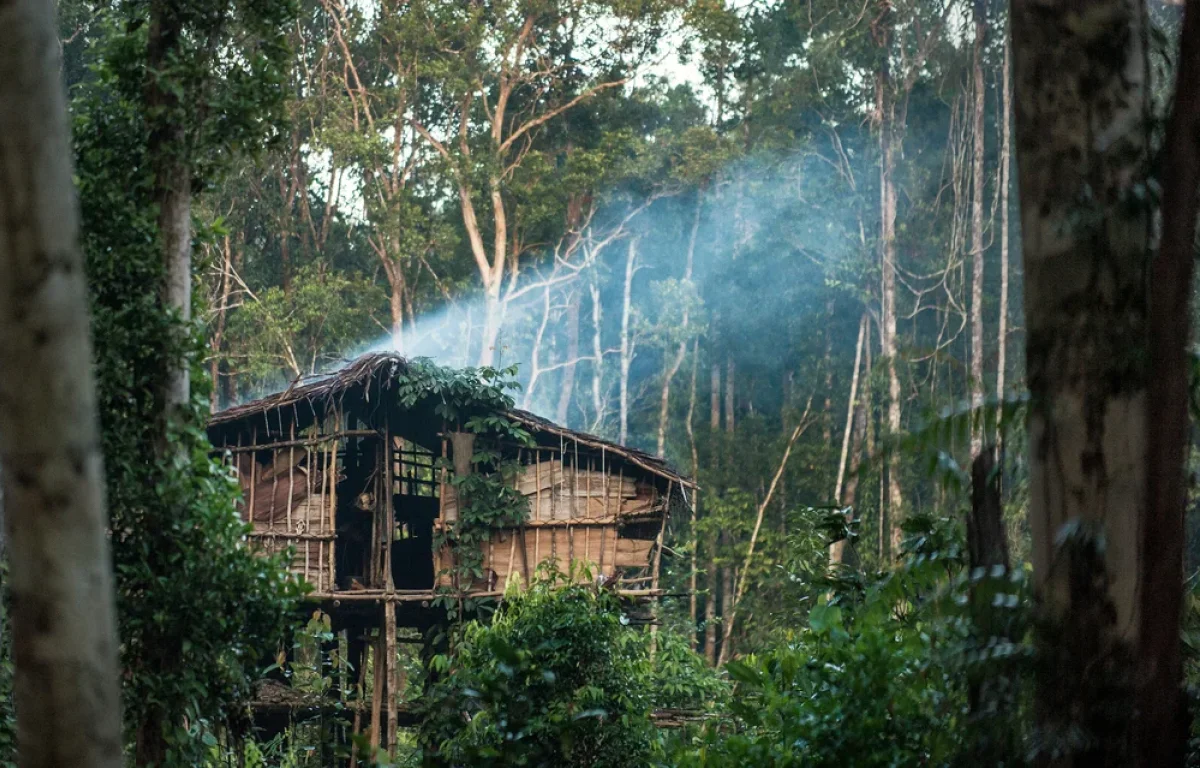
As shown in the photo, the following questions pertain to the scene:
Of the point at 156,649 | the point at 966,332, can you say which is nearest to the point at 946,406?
the point at 156,649

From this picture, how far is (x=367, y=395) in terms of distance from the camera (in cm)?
1162

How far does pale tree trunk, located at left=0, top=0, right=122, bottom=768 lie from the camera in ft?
5.39

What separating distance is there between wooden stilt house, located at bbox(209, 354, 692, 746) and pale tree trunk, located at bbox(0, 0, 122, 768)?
1012cm

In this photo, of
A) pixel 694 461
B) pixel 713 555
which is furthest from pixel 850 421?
pixel 713 555

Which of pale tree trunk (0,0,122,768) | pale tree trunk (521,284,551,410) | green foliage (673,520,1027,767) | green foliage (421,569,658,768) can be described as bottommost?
green foliage (421,569,658,768)

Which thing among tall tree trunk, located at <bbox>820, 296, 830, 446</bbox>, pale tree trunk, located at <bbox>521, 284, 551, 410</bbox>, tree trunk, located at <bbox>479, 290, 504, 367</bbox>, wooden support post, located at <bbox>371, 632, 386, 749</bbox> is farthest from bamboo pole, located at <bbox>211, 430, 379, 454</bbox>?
tall tree trunk, located at <bbox>820, 296, 830, 446</bbox>

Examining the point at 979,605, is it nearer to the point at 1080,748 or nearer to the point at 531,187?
the point at 1080,748

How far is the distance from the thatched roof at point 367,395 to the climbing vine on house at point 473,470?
148mm

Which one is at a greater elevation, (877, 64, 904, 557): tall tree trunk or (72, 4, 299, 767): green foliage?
(877, 64, 904, 557): tall tree trunk

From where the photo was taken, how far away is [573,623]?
310 inches

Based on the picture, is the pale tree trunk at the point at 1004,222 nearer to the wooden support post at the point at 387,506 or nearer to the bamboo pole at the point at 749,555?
the bamboo pole at the point at 749,555

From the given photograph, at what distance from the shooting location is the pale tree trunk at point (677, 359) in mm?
23438

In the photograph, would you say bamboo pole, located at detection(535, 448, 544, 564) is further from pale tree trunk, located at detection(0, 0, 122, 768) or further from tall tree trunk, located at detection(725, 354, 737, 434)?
tall tree trunk, located at detection(725, 354, 737, 434)

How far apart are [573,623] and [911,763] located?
5.43 meters
